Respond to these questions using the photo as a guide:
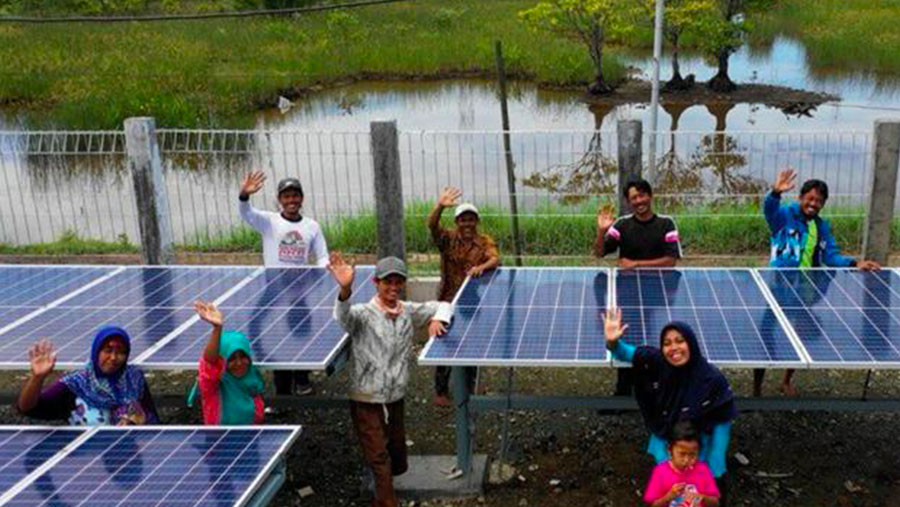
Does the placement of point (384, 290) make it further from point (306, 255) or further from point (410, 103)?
point (410, 103)

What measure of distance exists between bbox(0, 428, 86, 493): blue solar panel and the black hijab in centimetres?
318

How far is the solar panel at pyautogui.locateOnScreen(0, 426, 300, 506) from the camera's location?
13.3ft

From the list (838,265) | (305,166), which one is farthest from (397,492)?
(305,166)

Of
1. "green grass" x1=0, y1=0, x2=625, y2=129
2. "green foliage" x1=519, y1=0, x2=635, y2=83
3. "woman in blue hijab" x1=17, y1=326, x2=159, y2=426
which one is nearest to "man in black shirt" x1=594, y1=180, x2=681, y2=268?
"woman in blue hijab" x1=17, y1=326, x2=159, y2=426

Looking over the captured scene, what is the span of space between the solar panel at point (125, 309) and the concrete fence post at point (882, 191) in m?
5.55

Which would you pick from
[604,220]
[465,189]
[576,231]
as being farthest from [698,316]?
[465,189]

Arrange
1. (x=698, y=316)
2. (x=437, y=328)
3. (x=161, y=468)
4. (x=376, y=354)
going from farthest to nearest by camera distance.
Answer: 1. (x=698, y=316)
2. (x=437, y=328)
3. (x=376, y=354)
4. (x=161, y=468)

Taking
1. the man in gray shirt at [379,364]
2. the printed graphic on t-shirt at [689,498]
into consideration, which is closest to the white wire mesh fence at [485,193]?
the man in gray shirt at [379,364]

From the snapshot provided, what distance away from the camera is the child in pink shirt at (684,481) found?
4.62 m

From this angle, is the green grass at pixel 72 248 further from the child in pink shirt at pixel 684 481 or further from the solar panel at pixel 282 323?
the child in pink shirt at pixel 684 481

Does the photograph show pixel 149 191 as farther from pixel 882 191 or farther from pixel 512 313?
pixel 882 191

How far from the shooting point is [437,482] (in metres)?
5.97

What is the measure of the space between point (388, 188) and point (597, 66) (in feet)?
62.6

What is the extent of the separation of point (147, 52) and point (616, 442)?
1086 inches
